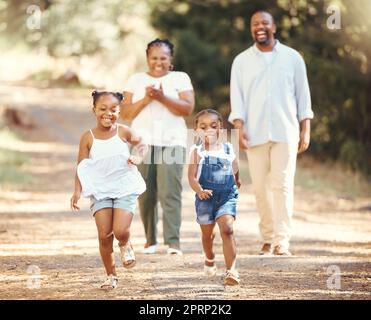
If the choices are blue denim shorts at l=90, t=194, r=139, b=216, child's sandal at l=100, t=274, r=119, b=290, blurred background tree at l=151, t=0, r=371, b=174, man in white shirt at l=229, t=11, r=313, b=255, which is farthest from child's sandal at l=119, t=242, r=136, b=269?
blurred background tree at l=151, t=0, r=371, b=174

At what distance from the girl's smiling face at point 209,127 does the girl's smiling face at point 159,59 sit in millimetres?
1340

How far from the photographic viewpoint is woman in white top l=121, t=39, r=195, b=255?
7.46m

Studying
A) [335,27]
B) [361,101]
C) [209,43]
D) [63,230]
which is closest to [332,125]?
[361,101]

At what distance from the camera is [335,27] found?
13.8 m

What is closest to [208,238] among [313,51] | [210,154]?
[210,154]

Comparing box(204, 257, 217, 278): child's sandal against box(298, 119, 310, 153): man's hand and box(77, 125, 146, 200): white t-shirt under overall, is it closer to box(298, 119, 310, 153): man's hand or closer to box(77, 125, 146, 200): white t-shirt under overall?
box(77, 125, 146, 200): white t-shirt under overall

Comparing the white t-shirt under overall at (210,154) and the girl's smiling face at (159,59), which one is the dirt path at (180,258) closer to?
the white t-shirt under overall at (210,154)

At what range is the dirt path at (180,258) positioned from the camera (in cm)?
583

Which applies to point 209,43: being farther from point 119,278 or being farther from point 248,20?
point 119,278

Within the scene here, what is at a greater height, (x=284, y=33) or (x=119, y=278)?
(x=284, y=33)

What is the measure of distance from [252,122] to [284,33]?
9391 millimetres

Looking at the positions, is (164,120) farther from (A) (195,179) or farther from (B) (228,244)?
(B) (228,244)

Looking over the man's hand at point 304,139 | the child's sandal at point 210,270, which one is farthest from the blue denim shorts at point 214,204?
the man's hand at point 304,139

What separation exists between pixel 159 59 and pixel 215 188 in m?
1.69
